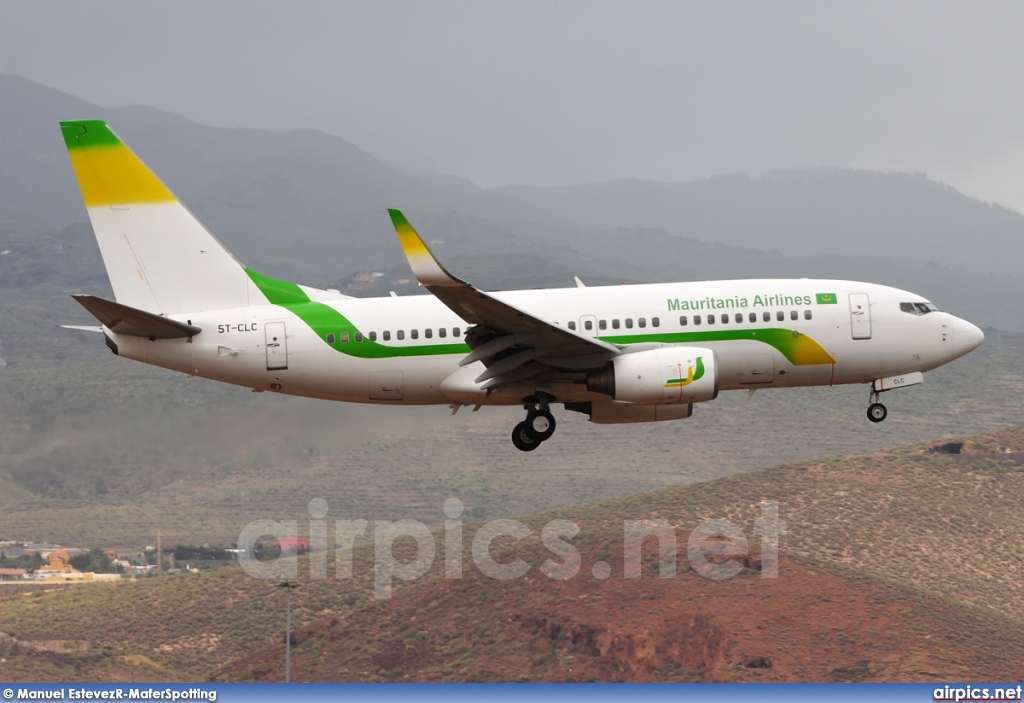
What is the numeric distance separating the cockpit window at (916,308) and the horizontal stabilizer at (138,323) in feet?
74.7

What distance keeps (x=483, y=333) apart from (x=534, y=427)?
4518mm

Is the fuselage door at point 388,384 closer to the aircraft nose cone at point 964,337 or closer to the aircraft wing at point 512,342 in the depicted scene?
the aircraft wing at point 512,342

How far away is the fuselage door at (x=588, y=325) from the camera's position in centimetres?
4344

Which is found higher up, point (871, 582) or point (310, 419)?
point (310, 419)

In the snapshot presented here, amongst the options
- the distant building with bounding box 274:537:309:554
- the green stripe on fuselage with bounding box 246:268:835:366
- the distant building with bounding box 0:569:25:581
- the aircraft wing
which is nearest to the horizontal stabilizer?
the green stripe on fuselage with bounding box 246:268:835:366

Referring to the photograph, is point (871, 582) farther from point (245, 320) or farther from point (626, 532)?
point (245, 320)

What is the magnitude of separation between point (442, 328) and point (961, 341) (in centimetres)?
1744

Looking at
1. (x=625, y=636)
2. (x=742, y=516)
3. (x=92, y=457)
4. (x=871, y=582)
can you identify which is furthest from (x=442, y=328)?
(x=92, y=457)

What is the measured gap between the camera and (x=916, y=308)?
46531 mm

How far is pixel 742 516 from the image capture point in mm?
88312

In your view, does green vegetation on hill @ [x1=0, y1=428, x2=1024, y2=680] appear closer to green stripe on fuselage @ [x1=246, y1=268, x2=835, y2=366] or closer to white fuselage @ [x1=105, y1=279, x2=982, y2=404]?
green stripe on fuselage @ [x1=246, y1=268, x2=835, y2=366]

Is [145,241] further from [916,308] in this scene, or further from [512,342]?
[916,308]
